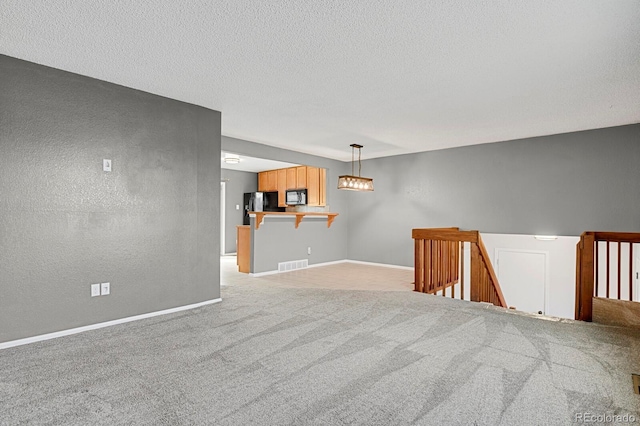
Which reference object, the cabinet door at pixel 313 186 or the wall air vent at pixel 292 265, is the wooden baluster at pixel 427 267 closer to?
the wall air vent at pixel 292 265

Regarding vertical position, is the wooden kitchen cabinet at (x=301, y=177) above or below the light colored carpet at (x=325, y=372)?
above

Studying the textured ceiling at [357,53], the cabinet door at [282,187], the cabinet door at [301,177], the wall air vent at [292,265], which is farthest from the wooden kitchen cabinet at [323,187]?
the textured ceiling at [357,53]

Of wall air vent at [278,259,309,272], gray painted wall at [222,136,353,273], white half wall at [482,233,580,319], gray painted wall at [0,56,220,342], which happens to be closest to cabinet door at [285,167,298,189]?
gray painted wall at [222,136,353,273]

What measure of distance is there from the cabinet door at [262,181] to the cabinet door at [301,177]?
1.45 m

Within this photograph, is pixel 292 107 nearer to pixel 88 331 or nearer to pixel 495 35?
pixel 495 35

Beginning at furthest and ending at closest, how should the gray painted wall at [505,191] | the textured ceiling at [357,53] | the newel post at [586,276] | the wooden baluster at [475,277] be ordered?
the gray painted wall at [505,191] < the wooden baluster at [475,277] < the newel post at [586,276] < the textured ceiling at [357,53]

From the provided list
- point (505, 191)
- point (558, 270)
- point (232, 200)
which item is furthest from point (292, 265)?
point (558, 270)

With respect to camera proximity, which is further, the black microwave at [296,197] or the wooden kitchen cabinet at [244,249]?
the black microwave at [296,197]

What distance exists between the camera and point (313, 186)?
A: 7.65 meters

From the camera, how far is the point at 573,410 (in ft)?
6.12

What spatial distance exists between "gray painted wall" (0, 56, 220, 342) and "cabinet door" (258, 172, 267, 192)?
5018 millimetres

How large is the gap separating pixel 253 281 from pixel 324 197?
2.71 meters

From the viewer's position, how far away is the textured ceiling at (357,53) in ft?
7.01

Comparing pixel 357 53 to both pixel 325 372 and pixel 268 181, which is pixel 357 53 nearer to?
pixel 325 372
